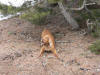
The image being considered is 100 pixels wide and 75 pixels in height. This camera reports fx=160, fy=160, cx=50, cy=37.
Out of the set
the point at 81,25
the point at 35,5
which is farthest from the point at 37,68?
the point at 81,25

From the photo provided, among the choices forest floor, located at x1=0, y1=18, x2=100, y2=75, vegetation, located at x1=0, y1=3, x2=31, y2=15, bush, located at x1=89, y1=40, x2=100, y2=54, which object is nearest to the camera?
forest floor, located at x1=0, y1=18, x2=100, y2=75

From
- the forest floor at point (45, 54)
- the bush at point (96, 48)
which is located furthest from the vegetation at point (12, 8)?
the bush at point (96, 48)

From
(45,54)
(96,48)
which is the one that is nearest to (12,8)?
(45,54)

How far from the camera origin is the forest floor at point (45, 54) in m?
3.27

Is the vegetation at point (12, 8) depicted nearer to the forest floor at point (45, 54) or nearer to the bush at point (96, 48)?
the forest floor at point (45, 54)

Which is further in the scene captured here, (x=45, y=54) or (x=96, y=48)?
(x=45, y=54)

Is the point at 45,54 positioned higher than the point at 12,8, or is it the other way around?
the point at 12,8

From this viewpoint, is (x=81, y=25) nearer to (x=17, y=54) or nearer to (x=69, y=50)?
(x=69, y=50)

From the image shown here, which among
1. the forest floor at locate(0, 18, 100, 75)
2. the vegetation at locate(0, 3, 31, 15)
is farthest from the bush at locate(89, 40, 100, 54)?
the vegetation at locate(0, 3, 31, 15)

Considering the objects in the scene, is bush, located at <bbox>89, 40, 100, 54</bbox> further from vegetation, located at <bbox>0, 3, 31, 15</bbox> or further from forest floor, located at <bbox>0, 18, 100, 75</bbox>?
vegetation, located at <bbox>0, 3, 31, 15</bbox>

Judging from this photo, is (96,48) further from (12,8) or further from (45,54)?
(12,8)

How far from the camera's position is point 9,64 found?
3.48 metres

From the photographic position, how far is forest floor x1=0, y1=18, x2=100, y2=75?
327cm

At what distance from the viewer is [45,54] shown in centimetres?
378
